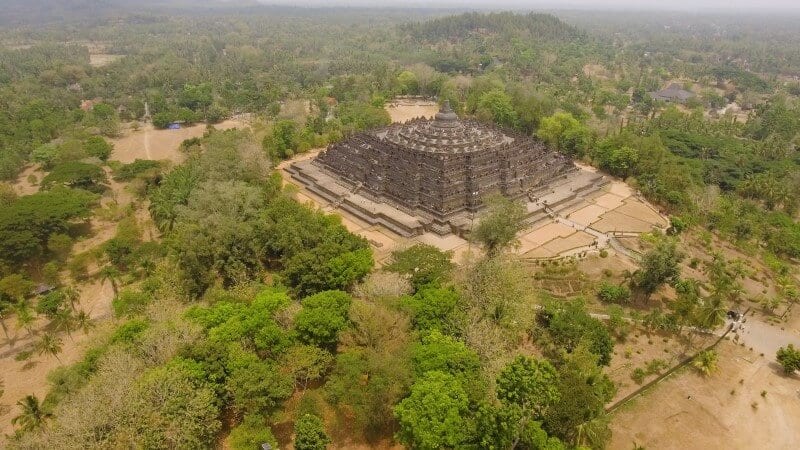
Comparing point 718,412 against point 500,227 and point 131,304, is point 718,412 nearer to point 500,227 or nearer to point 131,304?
point 500,227

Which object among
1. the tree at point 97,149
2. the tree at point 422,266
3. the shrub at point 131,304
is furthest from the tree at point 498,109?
the shrub at point 131,304

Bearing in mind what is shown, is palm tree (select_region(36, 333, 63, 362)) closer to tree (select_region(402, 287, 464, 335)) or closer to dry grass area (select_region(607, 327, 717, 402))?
tree (select_region(402, 287, 464, 335))

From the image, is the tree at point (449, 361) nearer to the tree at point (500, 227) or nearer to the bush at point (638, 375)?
the tree at point (500, 227)

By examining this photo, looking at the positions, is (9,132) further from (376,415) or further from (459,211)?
(376,415)

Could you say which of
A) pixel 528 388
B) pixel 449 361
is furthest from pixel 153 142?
pixel 528 388

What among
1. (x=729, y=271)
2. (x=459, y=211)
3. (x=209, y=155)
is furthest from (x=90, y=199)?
(x=729, y=271)

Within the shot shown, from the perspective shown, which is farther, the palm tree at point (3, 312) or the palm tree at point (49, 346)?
the palm tree at point (3, 312)
